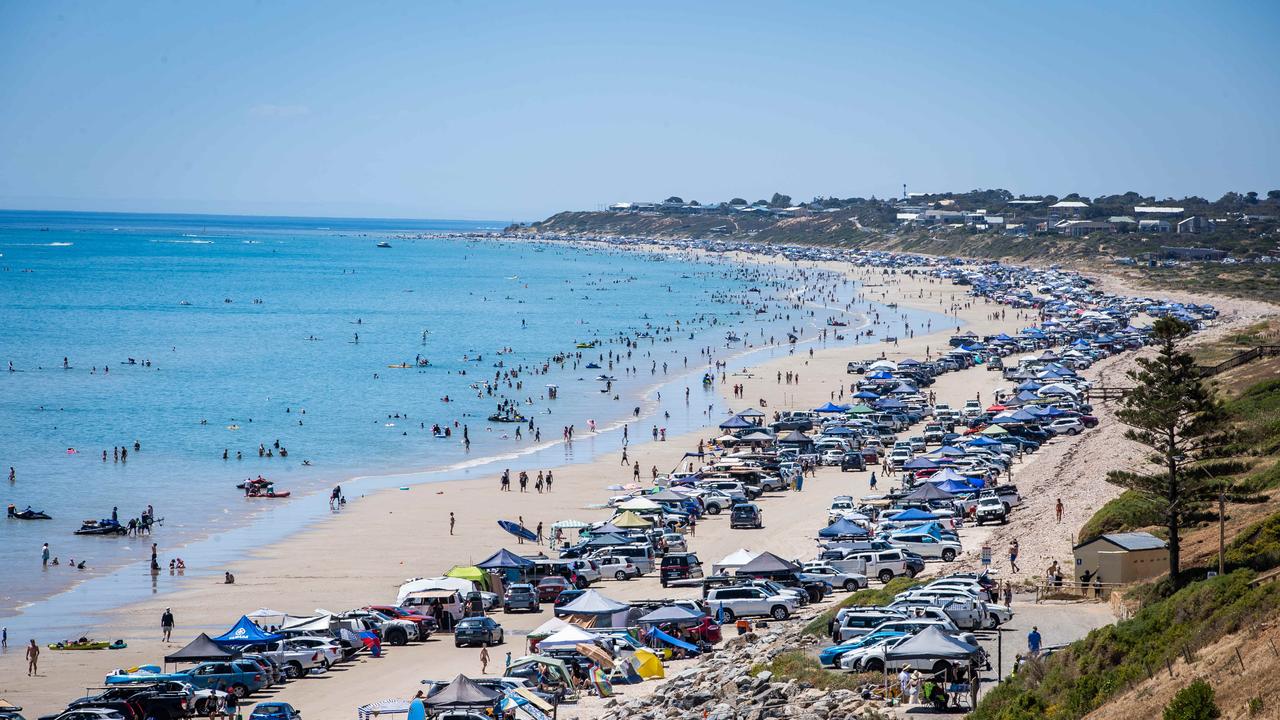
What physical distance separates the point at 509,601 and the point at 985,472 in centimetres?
1809

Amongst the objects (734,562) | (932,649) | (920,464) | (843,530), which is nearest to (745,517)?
(843,530)

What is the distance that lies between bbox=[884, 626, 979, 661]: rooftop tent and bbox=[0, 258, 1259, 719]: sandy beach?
575cm

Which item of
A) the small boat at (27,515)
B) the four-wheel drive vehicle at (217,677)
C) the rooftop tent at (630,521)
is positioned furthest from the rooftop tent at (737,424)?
the four-wheel drive vehicle at (217,677)

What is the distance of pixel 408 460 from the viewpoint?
171ft

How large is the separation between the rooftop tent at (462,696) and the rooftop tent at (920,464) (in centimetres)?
2555

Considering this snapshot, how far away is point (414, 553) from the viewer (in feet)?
118

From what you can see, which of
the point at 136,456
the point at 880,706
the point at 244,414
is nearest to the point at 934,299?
the point at 244,414

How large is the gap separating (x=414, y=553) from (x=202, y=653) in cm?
1226

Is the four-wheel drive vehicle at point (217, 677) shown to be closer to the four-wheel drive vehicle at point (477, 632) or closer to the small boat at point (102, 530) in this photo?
the four-wheel drive vehicle at point (477, 632)

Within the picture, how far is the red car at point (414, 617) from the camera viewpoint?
2767 cm

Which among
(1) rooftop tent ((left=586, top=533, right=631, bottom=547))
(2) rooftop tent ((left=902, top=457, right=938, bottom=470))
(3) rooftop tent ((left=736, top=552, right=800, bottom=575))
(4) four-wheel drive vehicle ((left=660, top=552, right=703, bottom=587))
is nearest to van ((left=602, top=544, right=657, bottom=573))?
(1) rooftop tent ((left=586, top=533, right=631, bottom=547))

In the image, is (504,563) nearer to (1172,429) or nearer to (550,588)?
(550,588)

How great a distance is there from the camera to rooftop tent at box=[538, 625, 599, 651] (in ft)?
→ 78.0

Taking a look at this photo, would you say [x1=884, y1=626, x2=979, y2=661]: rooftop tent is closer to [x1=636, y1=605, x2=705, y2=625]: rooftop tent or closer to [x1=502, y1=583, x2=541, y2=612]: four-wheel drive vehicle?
[x1=636, y1=605, x2=705, y2=625]: rooftop tent
